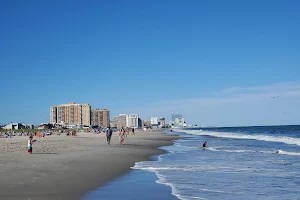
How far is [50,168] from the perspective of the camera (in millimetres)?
13914

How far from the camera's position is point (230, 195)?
30.7ft

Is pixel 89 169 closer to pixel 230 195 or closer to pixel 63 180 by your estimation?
pixel 63 180

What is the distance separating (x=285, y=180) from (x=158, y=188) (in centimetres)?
482

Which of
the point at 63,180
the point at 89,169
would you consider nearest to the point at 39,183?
the point at 63,180

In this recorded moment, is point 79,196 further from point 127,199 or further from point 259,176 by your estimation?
point 259,176

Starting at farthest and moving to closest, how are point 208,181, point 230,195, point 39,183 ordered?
point 208,181 < point 39,183 < point 230,195

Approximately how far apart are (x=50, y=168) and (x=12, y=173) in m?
1.98

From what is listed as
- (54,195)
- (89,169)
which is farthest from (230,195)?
(89,169)

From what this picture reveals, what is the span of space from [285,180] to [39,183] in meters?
8.32

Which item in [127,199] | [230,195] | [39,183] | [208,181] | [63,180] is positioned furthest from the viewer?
[208,181]

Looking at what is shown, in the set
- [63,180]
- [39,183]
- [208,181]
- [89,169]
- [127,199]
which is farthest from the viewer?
[89,169]

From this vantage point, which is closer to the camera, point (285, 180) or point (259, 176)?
point (285, 180)

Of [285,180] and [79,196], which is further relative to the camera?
[285,180]

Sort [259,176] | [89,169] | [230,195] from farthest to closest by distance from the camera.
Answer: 1. [89,169]
2. [259,176]
3. [230,195]
